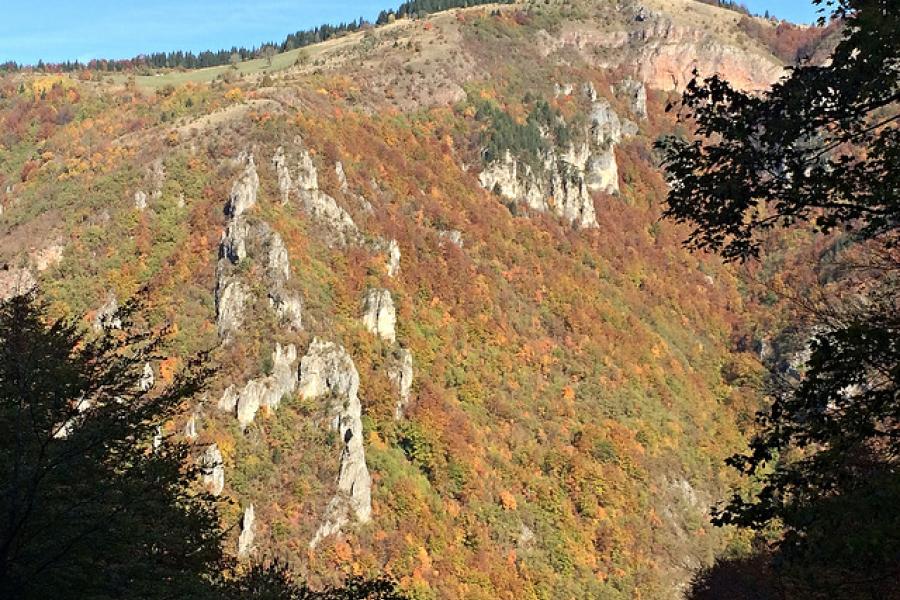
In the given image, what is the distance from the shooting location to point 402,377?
8275cm

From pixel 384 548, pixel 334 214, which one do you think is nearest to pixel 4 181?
pixel 334 214

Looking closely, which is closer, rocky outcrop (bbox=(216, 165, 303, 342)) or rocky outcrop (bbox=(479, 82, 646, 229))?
rocky outcrop (bbox=(216, 165, 303, 342))

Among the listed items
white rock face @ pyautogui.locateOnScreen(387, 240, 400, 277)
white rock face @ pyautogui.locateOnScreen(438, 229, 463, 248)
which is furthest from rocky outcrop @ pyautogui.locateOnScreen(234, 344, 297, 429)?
white rock face @ pyautogui.locateOnScreen(438, 229, 463, 248)

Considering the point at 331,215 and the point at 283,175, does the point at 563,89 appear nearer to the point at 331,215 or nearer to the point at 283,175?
the point at 331,215

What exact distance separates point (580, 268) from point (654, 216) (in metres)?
47.6

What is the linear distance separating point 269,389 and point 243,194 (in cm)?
2265

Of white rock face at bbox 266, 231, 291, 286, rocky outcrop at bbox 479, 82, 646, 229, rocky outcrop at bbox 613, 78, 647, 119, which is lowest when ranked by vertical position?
white rock face at bbox 266, 231, 291, 286

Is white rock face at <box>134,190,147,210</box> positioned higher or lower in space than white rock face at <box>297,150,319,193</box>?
lower

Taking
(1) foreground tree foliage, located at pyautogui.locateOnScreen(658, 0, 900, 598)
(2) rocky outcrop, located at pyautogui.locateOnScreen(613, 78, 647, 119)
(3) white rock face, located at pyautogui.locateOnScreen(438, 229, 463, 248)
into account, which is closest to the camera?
(1) foreground tree foliage, located at pyautogui.locateOnScreen(658, 0, 900, 598)

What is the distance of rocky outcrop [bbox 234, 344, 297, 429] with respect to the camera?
6506 centimetres

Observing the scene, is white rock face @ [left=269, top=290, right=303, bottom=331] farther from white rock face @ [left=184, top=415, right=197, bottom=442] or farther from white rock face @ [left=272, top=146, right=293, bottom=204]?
white rock face @ [left=272, top=146, right=293, bottom=204]

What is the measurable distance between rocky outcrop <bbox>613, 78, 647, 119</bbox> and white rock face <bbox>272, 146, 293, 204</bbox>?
426 feet

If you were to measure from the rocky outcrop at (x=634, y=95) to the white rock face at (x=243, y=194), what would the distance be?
137 metres

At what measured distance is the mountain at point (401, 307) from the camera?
6850 centimetres
